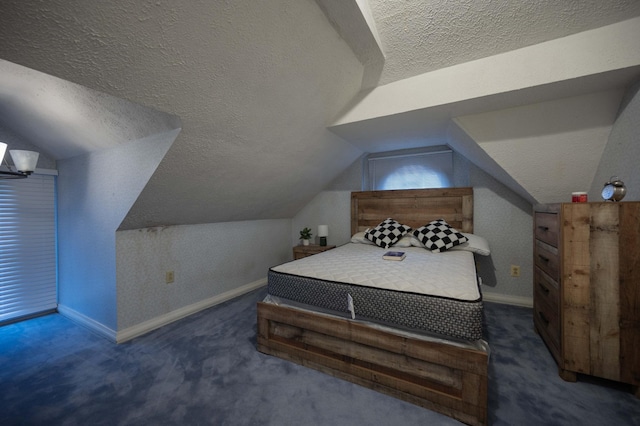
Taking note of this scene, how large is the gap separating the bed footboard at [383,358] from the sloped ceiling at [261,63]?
52.5 inches

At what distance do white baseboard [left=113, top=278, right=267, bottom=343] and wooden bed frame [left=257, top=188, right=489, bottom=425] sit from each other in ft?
3.78

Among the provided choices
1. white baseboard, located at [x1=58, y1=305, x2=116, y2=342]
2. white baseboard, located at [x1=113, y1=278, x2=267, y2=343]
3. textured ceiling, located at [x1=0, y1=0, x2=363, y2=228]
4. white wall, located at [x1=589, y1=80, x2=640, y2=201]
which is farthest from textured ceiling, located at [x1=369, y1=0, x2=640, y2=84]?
white baseboard, located at [x1=58, y1=305, x2=116, y2=342]

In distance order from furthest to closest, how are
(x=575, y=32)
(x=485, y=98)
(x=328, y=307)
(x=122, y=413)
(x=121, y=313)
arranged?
(x=121, y=313) < (x=485, y=98) < (x=328, y=307) < (x=575, y=32) < (x=122, y=413)

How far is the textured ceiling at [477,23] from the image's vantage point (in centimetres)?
136

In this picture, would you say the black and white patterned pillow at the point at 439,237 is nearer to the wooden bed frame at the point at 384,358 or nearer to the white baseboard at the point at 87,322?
the wooden bed frame at the point at 384,358

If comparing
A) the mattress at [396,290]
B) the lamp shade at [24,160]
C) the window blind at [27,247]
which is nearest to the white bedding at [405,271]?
the mattress at [396,290]

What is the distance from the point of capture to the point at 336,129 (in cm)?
250

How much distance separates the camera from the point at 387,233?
2930 millimetres

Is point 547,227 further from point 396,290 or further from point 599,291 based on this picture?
point 396,290

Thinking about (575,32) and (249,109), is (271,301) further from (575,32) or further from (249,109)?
(575,32)

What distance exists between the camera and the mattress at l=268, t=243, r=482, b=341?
1278 millimetres

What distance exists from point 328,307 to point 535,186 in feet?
7.34

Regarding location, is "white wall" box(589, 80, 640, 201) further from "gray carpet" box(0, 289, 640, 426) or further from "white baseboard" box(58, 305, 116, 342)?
"white baseboard" box(58, 305, 116, 342)

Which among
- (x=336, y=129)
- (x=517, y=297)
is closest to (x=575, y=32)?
(x=336, y=129)
